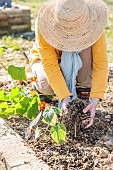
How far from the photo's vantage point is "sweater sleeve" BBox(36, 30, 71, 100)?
8.47 ft

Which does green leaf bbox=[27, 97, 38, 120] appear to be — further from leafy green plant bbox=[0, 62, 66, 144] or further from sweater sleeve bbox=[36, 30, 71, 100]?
sweater sleeve bbox=[36, 30, 71, 100]

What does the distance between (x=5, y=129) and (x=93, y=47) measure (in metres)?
0.66

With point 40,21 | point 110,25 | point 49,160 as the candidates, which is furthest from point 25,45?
point 49,160

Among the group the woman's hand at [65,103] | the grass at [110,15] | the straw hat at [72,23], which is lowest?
the grass at [110,15]

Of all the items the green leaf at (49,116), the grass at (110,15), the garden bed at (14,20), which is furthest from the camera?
the garden bed at (14,20)

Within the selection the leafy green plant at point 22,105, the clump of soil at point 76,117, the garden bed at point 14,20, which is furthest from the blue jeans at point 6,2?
the clump of soil at point 76,117

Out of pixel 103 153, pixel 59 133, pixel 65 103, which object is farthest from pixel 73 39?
pixel 103 153

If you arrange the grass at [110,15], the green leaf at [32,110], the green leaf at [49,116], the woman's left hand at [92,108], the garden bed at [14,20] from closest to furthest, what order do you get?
the green leaf at [49,116]
the woman's left hand at [92,108]
the green leaf at [32,110]
the grass at [110,15]
the garden bed at [14,20]

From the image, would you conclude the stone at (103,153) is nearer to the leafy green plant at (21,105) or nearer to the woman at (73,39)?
the woman at (73,39)

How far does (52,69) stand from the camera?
2.62 m

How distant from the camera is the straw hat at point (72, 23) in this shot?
241 cm

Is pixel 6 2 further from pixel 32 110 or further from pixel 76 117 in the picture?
pixel 76 117

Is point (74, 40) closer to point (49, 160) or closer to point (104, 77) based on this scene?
point (104, 77)

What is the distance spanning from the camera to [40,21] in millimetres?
2598
